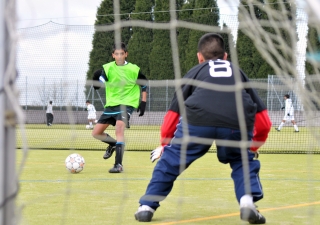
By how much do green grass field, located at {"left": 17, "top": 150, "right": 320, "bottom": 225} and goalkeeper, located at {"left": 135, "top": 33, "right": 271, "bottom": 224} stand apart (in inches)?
9.6

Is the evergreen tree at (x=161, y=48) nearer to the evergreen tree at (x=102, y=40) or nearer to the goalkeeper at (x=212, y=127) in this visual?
the evergreen tree at (x=102, y=40)

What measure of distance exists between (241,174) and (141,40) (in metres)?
11.7

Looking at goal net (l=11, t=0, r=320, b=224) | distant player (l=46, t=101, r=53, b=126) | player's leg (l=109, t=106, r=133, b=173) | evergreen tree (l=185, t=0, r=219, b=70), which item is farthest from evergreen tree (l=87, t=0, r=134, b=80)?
distant player (l=46, t=101, r=53, b=126)

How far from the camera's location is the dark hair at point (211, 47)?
14.5ft

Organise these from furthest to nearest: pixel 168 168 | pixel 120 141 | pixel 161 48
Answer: pixel 161 48 → pixel 120 141 → pixel 168 168

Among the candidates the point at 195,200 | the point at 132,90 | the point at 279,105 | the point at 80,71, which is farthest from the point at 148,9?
the point at 279,105

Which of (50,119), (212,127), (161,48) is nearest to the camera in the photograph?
(212,127)

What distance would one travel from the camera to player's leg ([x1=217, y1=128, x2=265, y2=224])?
4074mm

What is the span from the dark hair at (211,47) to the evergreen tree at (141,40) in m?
8.84

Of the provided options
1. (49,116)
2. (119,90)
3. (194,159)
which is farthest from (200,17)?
(49,116)

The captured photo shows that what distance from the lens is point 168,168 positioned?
430 centimetres

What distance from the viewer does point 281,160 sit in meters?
9.74

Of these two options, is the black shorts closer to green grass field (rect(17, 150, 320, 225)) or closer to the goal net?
the goal net

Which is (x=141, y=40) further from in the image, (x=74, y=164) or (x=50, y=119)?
(x=50, y=119)
